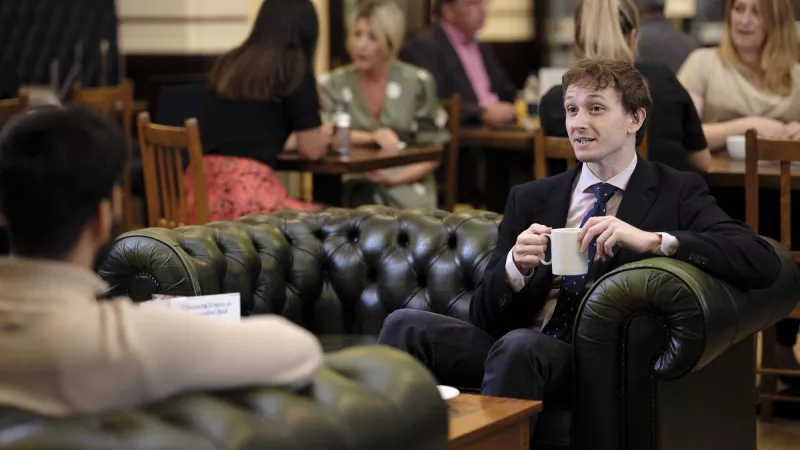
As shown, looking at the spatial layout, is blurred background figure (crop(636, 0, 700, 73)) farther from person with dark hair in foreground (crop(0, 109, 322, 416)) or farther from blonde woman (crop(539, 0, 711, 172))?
person with dark hair in foreground (crop(0, 109, 322, 416))

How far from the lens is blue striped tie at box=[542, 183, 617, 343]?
10.4 feet

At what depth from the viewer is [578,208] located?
3289 mm

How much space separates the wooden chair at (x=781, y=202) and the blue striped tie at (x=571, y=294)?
1027mm

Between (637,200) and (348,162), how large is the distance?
2.22 meters

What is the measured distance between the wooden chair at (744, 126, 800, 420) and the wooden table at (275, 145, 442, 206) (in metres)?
1.60

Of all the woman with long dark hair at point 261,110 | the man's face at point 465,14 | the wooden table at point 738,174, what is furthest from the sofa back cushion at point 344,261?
the man's face at point 465,14

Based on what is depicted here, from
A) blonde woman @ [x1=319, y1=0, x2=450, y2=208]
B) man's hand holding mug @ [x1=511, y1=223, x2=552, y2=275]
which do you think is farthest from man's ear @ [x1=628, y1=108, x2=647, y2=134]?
blonde woman @ [x1=319, y1=0, x2=450, y2=208]

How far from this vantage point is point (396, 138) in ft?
19.5

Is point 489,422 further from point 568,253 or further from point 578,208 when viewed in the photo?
point 578,208

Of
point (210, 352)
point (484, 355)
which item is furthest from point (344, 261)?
point (210, 352)

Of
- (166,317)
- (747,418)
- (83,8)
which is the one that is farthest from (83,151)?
(83,8)

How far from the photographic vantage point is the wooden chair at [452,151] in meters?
6.37

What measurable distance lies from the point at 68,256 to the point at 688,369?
4.97 feet

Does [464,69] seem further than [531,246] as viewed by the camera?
Yes
